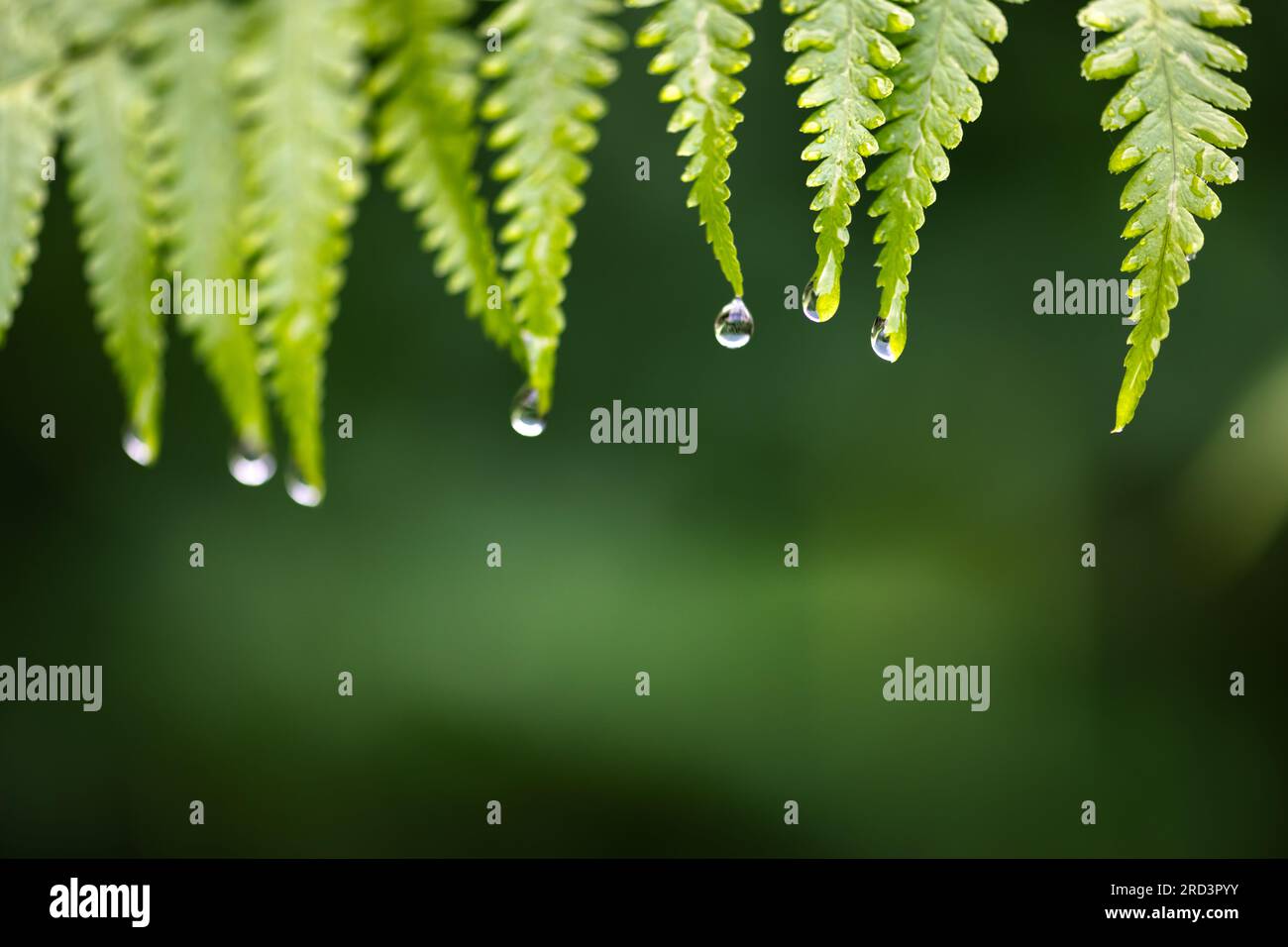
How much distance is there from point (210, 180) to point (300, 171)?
6 centimetres

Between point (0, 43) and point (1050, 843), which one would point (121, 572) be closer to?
point (0, 43)

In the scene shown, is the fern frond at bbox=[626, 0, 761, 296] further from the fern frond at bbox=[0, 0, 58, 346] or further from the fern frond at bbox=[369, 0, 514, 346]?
the fern frond at bbox=[0, 0, 58, 346]

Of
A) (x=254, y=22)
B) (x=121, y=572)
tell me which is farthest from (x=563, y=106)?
(x=121, y=572)

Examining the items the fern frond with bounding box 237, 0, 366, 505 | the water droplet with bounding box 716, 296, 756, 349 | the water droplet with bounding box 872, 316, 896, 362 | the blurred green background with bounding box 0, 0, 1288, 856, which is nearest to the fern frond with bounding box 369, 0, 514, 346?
the fern frond with bounding box 237, 0, 366, 505

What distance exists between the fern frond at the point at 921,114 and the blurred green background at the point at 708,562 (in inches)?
65.6

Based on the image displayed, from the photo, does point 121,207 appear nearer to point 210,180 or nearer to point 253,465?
point 210,180

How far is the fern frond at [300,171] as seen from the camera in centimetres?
42

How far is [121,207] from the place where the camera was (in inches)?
18.7

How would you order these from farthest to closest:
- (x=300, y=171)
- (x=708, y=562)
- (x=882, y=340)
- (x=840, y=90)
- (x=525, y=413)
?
(x=708, y=562), (x=525, y=413), (x=882, y=340), (x=840, y=90), (x=300, y=171)

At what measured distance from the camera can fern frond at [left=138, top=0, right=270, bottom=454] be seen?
44 cm

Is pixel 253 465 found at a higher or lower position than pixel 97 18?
lower

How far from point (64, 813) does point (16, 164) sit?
214 cm

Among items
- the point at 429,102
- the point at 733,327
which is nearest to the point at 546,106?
the point at 429,102

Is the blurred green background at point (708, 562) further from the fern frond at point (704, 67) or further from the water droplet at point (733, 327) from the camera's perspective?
the fern frond at point (704, 67)
